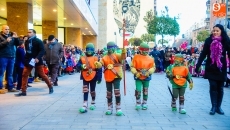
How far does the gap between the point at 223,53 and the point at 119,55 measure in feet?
7.62

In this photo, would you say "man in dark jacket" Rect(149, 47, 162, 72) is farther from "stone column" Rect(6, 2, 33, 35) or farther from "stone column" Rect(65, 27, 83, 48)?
"stone column" Rect(65, 27, 83, 48)

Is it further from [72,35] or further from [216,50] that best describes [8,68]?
[72,35]

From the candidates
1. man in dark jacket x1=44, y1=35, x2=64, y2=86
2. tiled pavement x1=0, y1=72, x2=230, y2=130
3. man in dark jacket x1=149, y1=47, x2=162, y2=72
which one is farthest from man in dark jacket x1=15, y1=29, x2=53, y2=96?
man in dark jacket x1=149, y1=47, x2=162, y2=72

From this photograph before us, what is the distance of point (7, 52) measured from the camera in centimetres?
998

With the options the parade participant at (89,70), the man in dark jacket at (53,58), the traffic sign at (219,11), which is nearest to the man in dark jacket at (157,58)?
the traffic sign at (219,11)

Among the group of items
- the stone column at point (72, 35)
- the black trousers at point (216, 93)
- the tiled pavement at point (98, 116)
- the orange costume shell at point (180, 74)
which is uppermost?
the stone column at point (72, 35)

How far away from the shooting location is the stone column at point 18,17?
15.1 metres

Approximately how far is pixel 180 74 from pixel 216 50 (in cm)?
96

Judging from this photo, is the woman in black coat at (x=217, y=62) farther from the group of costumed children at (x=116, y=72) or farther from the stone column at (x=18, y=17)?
the stone column at (x=18, y=17)

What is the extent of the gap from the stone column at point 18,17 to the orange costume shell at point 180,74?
9.78 m

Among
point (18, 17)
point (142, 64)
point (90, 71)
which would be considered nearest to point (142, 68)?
point (142, 64)

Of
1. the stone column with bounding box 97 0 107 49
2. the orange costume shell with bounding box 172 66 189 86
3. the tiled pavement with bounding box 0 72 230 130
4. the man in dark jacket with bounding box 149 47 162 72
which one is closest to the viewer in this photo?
the tiled pavement with bounding box 0 72 230 130

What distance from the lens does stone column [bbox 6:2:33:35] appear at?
1512 centimetres

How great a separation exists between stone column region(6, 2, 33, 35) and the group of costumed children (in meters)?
8.76
